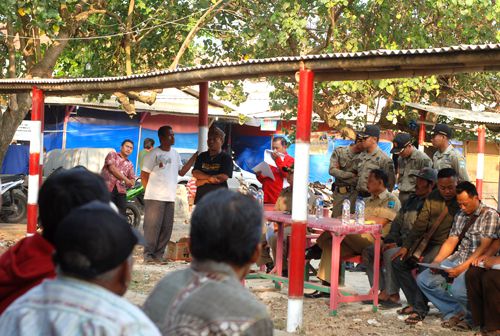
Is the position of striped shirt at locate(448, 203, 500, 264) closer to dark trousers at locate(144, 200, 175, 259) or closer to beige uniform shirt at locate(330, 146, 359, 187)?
beige uniform shirt at locate(330, 146, 359, 187)

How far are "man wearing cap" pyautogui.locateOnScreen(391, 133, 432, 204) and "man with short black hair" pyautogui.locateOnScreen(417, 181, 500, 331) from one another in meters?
2.04

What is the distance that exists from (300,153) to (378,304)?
8.07ft

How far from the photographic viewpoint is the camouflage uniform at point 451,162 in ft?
34.4

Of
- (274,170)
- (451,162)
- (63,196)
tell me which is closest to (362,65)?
(451,162)

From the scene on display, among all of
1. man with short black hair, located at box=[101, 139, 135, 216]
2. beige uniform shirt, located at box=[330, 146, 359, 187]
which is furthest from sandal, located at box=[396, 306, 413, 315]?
man with short black hair, located at box=[101, 139, 135, 216]

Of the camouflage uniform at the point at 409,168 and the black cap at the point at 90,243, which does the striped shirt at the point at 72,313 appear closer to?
the black cap at the point at 90,243

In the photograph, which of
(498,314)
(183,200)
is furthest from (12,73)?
(498,314)

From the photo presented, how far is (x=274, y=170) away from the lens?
11.3m

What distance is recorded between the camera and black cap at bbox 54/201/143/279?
229cm

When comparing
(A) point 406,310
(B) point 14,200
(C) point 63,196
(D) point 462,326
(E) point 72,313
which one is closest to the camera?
(E) point 72,313

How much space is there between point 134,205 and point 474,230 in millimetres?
9692

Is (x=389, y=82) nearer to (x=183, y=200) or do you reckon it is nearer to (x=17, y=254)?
(x=183, y=200)

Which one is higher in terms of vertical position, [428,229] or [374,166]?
[374,166]

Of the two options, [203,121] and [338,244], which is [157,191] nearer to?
[203,121]
